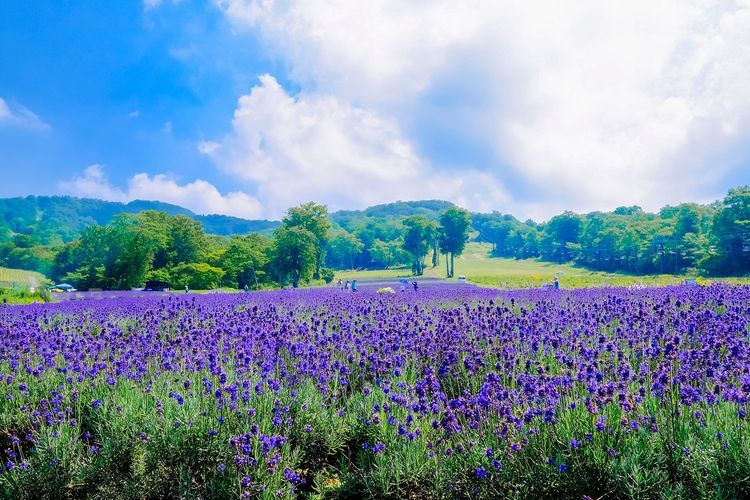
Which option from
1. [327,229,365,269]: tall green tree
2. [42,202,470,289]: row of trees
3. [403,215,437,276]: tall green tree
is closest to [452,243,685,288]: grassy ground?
[403,215,437,276]: tall green tree

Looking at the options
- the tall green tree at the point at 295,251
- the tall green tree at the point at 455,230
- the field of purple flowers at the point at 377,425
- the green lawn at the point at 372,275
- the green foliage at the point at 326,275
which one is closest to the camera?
the field of purple flowers at the point at 377,425

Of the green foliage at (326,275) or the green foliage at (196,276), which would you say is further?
Result: the green foliage at (326,275)

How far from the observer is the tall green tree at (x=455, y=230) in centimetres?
8081

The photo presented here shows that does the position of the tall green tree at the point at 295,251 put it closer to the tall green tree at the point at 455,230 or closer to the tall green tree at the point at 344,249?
the tall green tree at the point at 455,230

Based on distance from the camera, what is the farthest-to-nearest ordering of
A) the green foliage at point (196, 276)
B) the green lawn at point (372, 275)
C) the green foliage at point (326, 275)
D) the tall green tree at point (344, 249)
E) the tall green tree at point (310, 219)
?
1. the tall green tree at point (344, 249)
2. the green lawn at point (372, 275)
3. the green foliage at point (326, 275)
4. the tall green tree at point (310, 219)
5. the green foliage at point (196, 276)

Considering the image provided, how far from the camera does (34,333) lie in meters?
6.67

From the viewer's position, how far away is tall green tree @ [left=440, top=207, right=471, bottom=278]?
265 ft

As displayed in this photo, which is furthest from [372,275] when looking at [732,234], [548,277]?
[732,234]

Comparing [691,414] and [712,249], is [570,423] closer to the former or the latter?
[691,414]

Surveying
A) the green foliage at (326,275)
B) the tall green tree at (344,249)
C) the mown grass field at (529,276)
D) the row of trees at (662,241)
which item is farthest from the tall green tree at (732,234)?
the tall green tree at (344,249)

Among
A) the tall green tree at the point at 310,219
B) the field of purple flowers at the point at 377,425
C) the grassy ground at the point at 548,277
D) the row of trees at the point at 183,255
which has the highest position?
the tall green tree at the point at 310,219

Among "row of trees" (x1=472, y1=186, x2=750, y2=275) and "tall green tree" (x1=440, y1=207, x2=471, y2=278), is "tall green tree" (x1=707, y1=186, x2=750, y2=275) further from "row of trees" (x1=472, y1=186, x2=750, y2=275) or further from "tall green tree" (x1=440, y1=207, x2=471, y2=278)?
"tall green tree" (x1=440, y1=207, x2=471, y2=278)

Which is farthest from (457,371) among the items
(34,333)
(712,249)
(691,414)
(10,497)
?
(712,249)

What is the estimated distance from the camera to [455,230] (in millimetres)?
81312
